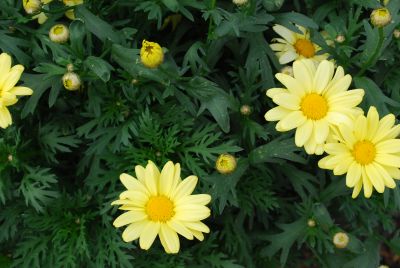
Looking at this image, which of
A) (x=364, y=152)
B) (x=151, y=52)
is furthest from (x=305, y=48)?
(x=151, y=52)

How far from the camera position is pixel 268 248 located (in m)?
2.63

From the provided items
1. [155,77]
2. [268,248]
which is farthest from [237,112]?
[268,248]

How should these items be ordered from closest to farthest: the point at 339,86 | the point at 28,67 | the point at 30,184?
the point at 339,86
the point at 30,184
the point at 28,67

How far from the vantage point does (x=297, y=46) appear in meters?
2.61

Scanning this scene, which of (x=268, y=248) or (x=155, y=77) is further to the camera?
(x=268, y=248)

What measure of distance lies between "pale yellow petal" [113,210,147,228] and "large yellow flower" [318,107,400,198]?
28.0 inches

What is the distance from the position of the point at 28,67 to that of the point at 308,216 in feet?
4.93

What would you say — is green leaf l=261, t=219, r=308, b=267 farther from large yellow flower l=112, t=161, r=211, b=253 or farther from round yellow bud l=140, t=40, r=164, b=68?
round yellow bud l=140, t=40, r=164, b=68

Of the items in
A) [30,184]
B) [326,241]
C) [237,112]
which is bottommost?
[326,241]

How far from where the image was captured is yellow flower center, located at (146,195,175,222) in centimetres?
203

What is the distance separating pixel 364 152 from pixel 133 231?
946mm

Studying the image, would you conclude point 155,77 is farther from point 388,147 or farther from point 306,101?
point 388,147

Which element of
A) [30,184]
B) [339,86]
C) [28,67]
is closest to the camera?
[339,86]

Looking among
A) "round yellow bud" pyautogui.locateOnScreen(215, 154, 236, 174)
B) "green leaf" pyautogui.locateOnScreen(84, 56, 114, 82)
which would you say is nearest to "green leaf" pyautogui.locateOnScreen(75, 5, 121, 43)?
"green leaf" pyautogui.locateOnScreen(84, 56, 114, 82)
